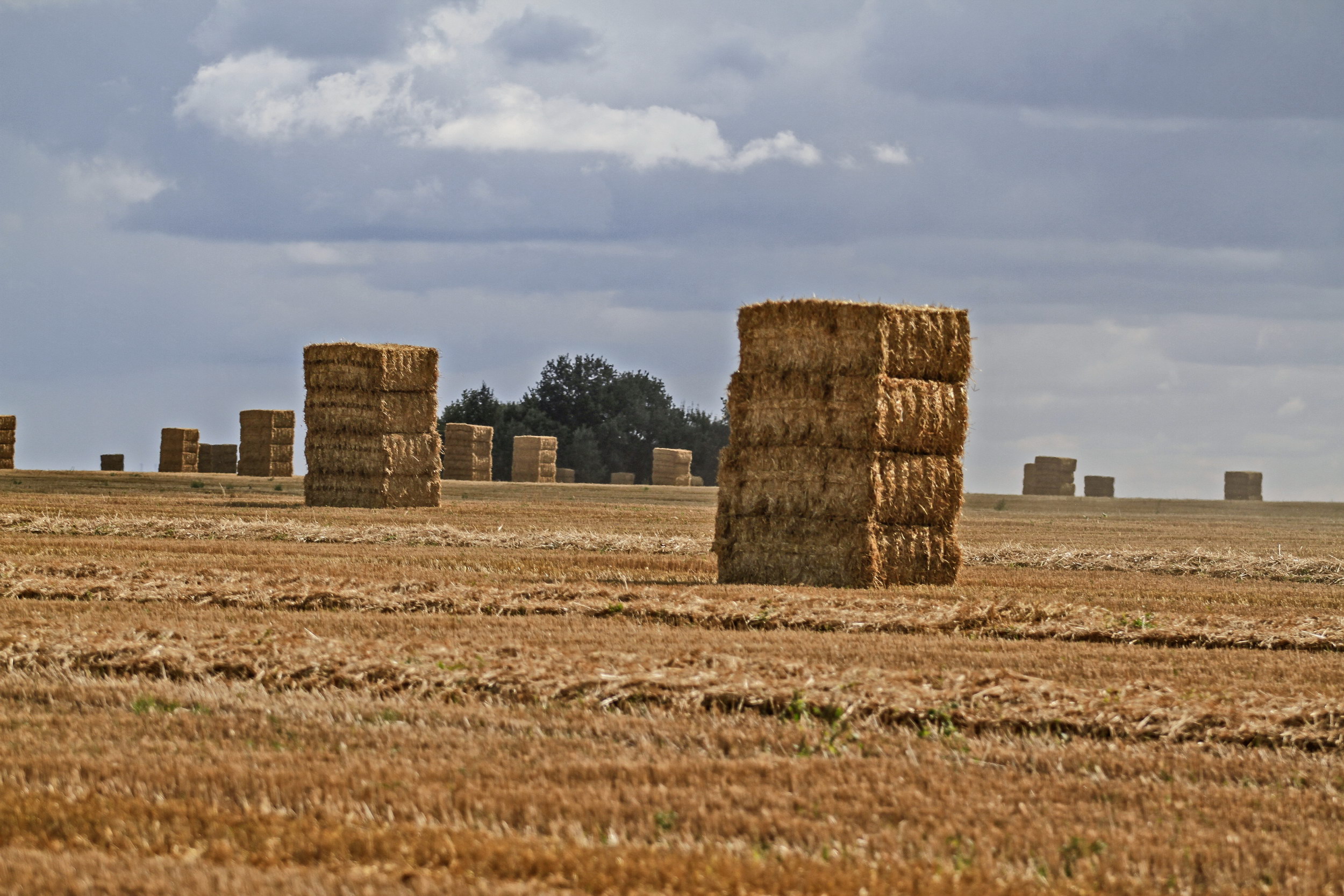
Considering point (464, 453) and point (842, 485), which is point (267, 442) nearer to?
point (464, 453)

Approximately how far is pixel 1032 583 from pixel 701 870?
463 inches

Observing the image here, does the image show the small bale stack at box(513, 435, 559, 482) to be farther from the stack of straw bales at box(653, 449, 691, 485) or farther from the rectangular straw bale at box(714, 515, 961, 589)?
the rectangular straw bale at box(714, 515, 961, 589)

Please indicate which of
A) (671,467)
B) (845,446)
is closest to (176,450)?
(671,467)

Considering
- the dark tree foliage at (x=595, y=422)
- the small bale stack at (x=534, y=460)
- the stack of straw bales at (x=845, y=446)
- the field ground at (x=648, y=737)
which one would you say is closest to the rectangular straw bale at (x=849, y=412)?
the stack of straw bales at (x=845, y=446)

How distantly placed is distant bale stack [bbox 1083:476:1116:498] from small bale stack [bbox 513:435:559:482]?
1935 centimetres

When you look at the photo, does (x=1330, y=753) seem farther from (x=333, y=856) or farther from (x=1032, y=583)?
(x=1032, y=583)

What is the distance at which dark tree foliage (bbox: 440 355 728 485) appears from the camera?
64.4 metres

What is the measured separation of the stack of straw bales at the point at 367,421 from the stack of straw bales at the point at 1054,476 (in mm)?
26394

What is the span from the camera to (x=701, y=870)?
187 inches

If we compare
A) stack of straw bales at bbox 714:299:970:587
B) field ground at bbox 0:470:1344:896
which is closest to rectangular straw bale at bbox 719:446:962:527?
stack of straw bales at bbox 714:299:970:587

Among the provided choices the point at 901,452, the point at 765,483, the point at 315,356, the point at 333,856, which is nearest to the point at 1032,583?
the point at 901,452

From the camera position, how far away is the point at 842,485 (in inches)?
600

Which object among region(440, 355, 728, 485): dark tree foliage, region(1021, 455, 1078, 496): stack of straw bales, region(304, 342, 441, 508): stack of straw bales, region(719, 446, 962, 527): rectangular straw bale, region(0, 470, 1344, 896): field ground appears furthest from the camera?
region(440, 355, 728, 485): dark tree foliage

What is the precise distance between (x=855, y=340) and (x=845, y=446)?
1.17 metres
